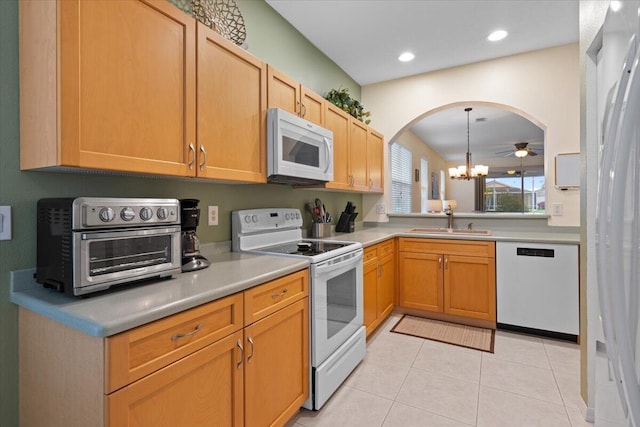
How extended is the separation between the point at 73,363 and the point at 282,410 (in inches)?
37.8

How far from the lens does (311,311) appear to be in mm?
1729

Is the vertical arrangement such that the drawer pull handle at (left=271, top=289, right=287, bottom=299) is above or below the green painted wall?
below

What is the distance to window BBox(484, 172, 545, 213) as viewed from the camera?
870 cm

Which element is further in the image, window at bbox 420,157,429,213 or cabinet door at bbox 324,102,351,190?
window at bbox 420,157,429,213

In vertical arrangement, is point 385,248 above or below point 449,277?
above

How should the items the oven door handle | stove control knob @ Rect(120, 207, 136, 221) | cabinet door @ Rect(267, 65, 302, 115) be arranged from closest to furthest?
stove control knob @ Rect(120, 207, 136, 221) < the oven door handle < cabinet door @ Rect(267, 65, 302, 115)

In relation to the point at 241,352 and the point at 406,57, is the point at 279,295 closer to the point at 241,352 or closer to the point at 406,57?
the point at 241,352

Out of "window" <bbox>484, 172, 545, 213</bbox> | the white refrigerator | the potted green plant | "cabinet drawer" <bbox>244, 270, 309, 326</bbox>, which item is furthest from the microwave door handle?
"window" <bbox>484, 172, 545, 213</bbox>

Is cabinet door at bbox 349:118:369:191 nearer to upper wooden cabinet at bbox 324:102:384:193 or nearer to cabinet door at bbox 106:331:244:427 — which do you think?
upper wooden cabinet at bbox 324:102:384:193

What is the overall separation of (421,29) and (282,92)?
1565 mm

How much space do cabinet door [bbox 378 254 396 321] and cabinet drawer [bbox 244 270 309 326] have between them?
135 cm

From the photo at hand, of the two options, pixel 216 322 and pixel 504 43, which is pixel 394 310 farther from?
pixel 504 43

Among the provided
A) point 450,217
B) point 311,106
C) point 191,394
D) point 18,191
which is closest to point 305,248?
point 311,106

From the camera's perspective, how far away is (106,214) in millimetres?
1063
